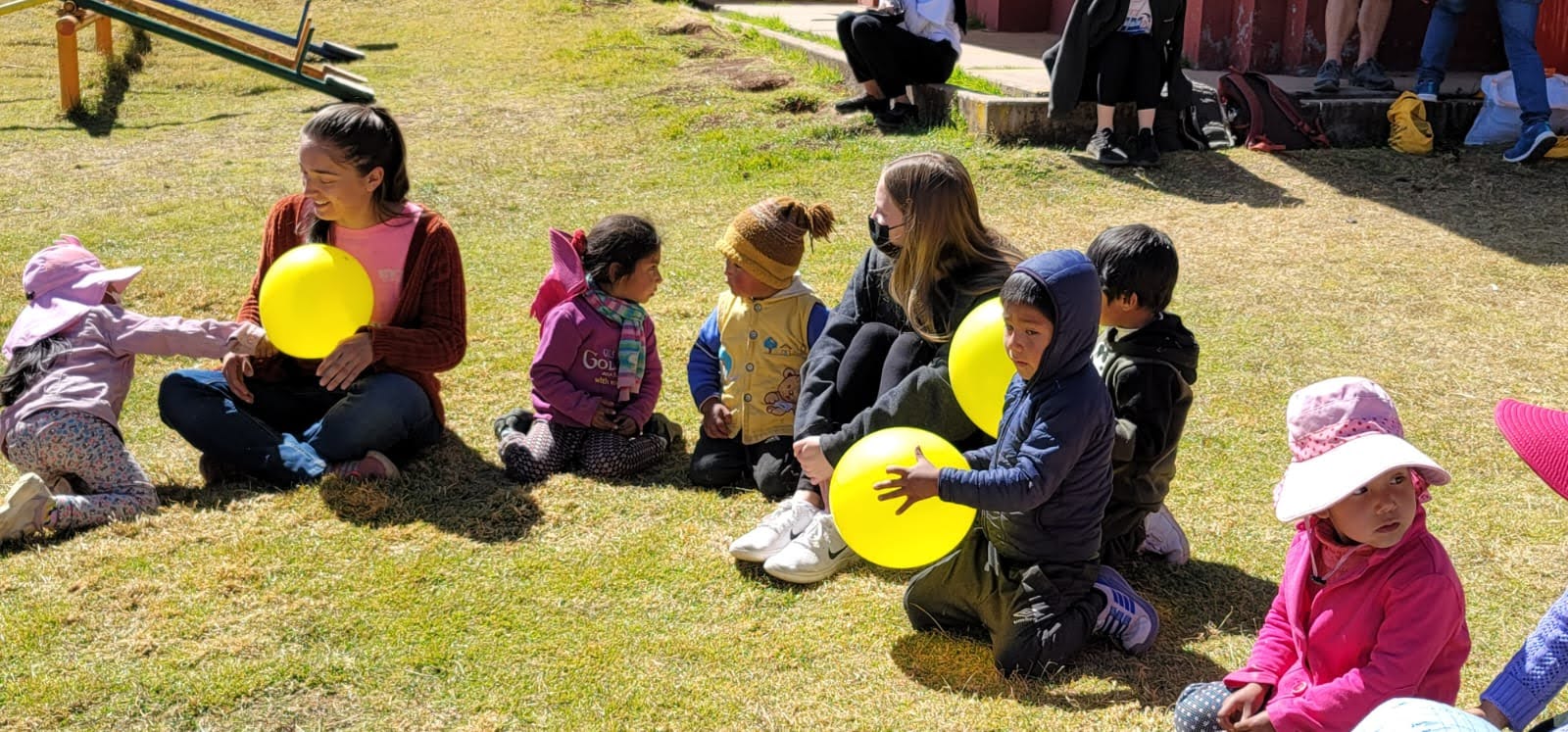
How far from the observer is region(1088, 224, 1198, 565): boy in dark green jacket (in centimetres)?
374

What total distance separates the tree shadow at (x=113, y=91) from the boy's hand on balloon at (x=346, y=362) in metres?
8.20

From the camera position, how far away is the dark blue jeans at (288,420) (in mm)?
4812

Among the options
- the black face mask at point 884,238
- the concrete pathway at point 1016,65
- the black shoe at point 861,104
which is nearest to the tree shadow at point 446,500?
the black face mask at point 884,238

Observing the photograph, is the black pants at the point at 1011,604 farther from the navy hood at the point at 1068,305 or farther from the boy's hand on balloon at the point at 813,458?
the navy hood at the point at 1068,305

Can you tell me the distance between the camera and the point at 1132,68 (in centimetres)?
890

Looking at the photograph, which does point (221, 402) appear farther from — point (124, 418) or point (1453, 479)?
point (1453, 479)

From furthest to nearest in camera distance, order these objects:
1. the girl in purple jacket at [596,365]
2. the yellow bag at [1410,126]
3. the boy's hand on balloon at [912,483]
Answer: the yellow bag at [1410,126] < the girl in purple jacket at [596,365] < the boy's hand on balloon at [912,483]

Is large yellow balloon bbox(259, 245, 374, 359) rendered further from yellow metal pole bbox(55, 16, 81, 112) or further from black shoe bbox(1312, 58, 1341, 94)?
yellow metal pole bbox(55, 16, 81, 112)

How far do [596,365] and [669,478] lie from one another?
0.49 meters

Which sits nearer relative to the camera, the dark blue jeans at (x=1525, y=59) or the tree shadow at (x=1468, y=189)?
the tree shadow at (x=1468, y=189)

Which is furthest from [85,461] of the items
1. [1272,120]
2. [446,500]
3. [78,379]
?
[1272,120]

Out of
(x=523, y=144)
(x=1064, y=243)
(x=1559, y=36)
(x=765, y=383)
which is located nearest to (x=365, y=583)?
(x=765, y=383)

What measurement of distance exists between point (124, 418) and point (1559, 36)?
939 centimetres

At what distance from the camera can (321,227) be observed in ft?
16.1
